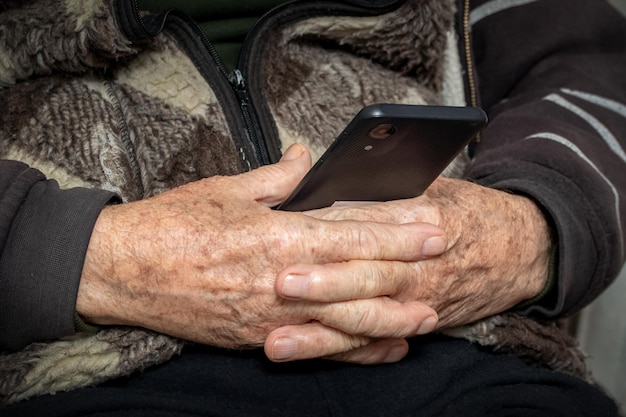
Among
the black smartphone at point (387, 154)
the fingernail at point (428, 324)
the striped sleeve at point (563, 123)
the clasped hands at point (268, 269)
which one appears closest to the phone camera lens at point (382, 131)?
the black smartphone at point (387, 154)

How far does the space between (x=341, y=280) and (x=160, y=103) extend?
13.4 inches

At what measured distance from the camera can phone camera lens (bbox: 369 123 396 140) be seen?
666mm

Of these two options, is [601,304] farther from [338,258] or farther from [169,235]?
[169,235]

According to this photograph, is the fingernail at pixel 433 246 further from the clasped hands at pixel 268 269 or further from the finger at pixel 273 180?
the finger at pixel 273 180

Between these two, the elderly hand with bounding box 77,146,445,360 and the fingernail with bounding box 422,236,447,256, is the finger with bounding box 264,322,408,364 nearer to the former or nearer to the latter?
the elderly hand with bounding box 77,146,445,360

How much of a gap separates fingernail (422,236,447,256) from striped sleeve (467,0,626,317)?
0.20 meters

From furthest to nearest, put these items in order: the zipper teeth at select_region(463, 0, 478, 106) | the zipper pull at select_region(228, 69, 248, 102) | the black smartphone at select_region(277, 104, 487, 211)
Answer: the zipper teeth at select_region(463, 0, 478, 106), the zipper pull at select_region(228, 69, 248, 102), the black smartphone at select_region(277, 104, 487, 211)

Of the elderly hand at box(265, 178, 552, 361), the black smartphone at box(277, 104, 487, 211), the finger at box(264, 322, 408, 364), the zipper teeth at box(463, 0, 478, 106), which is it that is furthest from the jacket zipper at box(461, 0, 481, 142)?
the finger at box(264, 322, 408, 364)

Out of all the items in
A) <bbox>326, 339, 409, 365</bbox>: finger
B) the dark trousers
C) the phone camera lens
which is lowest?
the dark trousers

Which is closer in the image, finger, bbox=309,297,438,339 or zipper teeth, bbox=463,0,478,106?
finger, bbox=309,297,438,339

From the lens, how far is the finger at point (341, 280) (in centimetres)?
71

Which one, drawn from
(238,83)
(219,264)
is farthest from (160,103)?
(219,264)

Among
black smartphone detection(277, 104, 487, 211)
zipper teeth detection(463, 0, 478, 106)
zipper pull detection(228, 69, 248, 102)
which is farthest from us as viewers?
zipper teeth detection(463, 0, 478, 106)

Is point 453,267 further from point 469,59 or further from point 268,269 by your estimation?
point 469,59
